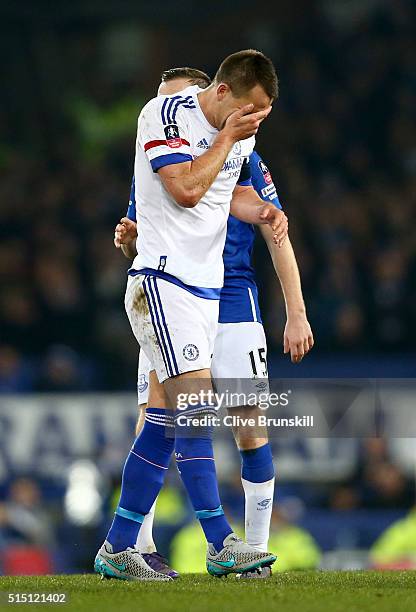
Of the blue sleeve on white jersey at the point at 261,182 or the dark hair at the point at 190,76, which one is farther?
the dark hair at the point at 190,76

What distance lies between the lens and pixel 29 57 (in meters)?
16.6

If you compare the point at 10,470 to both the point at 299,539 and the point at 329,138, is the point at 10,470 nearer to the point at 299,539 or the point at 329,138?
the point at 299,539

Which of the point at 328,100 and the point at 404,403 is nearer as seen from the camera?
the point at 404,403

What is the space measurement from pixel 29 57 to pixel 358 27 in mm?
4420

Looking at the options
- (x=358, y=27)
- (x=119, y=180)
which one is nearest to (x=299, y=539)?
(x=119, y=180)

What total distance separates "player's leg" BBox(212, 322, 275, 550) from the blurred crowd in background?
442 centimetres

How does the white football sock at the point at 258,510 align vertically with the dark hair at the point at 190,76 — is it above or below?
below

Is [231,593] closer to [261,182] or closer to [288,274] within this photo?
[288,274]

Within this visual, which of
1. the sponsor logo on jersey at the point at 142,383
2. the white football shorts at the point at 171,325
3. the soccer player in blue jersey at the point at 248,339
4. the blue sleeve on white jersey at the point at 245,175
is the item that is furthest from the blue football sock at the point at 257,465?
the blue sleeve on white jersey at the point at 245,175

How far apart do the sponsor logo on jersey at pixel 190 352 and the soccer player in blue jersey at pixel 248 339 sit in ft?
1.75

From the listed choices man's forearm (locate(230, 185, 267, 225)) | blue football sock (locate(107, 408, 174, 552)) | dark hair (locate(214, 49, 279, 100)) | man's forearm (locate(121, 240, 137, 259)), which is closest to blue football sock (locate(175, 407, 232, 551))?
blue football sock (locate(107, 408, 174, 552))

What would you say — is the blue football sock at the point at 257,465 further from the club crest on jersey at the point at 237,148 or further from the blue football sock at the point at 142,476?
the club crest on jersey at the point at 237,148

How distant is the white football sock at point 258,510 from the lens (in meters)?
5.20

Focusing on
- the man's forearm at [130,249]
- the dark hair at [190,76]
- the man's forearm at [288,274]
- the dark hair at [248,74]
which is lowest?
Result: the man's forearm at [288,274]
